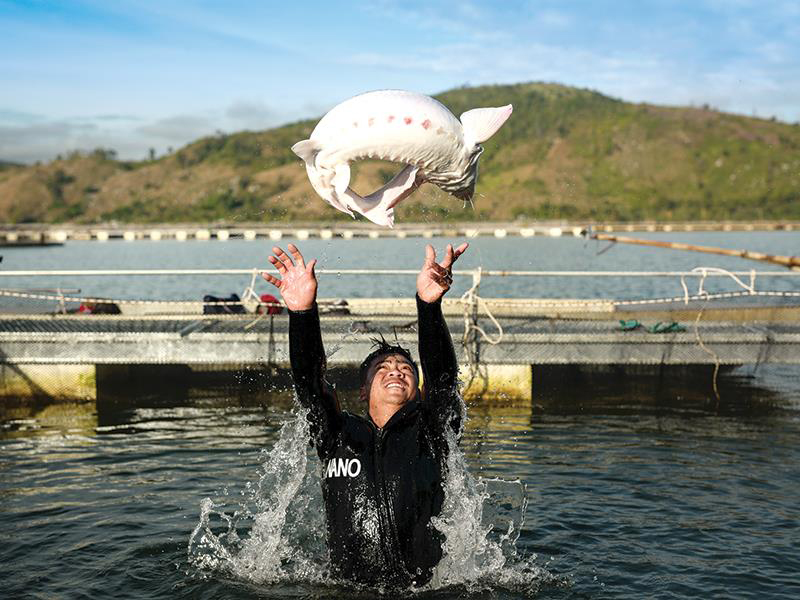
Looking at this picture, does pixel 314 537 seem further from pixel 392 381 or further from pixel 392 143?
pixel 392 143

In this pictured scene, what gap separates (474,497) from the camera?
6.24 meters

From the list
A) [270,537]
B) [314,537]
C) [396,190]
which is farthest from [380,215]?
[314,537]

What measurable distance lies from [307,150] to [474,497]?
3.20 m

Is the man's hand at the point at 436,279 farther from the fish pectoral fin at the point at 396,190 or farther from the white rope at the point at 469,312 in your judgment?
the white rope at the point at 469,312

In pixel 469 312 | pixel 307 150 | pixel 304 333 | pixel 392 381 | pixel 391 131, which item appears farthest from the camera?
pixel 469 312

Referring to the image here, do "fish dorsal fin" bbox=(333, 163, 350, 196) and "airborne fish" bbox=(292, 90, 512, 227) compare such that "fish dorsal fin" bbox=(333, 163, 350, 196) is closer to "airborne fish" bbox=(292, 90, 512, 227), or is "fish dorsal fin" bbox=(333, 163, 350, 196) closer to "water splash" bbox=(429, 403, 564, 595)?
"airborne fish" bbox=(292, 90, 512, 227)

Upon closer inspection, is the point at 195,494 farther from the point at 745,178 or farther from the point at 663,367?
the point at 745,178

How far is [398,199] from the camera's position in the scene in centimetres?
491

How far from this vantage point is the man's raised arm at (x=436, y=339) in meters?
4.66

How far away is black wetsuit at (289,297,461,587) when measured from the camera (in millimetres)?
5090

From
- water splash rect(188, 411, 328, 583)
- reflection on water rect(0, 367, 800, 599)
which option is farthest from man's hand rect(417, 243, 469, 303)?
reflection on water rect(0, 367, 800, 599)

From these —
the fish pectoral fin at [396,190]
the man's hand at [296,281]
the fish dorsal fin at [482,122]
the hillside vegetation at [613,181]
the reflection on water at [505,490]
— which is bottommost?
the reflection on water at [505,490]

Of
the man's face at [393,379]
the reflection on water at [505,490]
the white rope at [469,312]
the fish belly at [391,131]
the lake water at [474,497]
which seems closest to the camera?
the fish belly at [391,131]

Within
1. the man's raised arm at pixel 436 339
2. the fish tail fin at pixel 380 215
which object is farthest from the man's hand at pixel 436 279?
the fish tail fin at pixel 380 215
